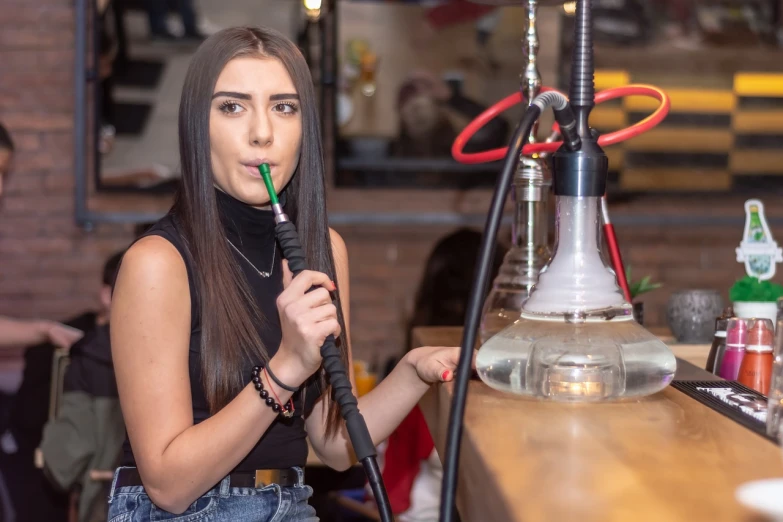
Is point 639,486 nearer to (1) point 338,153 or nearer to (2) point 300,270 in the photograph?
(2) point 300,270

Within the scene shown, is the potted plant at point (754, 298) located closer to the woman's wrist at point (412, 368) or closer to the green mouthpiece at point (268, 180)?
the woman's wrist at point (412, 368)

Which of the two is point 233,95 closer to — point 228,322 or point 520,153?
point 228,322

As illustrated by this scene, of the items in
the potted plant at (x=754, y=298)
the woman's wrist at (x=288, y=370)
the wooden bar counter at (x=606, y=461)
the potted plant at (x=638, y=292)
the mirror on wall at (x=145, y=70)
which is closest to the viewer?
the wooden bar counter at (x=606, y=461)

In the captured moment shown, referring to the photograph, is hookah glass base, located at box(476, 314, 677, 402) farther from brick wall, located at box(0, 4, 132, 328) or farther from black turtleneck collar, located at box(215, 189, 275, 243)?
brick wall, located at box(0, 4, 132, 328)

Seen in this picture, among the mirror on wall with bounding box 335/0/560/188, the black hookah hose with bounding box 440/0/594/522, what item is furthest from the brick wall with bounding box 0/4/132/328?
the black hookah hose with bounding box 440/0/594/522

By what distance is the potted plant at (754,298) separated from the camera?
1572 mm

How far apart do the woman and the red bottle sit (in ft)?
1.30

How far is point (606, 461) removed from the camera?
0.81 m

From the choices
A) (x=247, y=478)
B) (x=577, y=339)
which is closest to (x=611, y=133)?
(x=577, y=339)

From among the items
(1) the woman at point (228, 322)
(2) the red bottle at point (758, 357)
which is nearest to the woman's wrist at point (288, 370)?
(1) the woman at point (228, 322)

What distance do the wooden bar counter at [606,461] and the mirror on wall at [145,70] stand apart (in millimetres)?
→ 2890

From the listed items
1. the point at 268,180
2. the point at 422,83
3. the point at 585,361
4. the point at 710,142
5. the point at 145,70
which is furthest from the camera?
the point at 710,142

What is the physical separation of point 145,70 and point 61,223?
0.70 metres

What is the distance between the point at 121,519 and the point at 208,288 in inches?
14.1
